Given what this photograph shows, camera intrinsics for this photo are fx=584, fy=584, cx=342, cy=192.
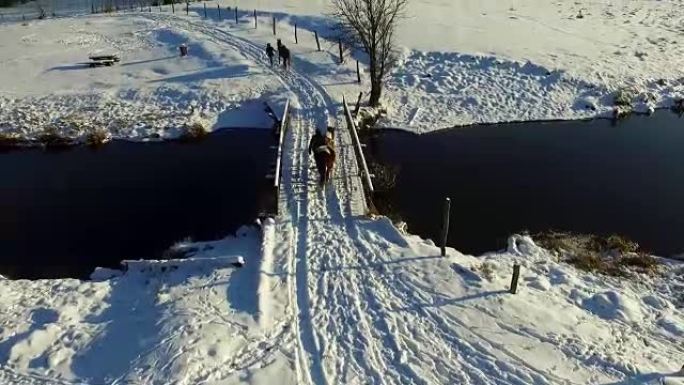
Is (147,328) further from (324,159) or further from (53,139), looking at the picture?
(53,139)

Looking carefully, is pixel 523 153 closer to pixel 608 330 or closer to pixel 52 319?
pixel 608 330

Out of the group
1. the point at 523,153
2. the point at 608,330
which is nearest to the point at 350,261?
the point at 608,330

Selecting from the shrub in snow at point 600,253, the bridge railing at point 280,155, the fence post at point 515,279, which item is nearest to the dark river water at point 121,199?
the bridge railing at point 280,155

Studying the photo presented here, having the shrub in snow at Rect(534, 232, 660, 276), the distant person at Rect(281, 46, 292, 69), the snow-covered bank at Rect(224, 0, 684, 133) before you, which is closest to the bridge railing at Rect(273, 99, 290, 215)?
the snow-covered bank at Rect(224, 0, 684, 133)

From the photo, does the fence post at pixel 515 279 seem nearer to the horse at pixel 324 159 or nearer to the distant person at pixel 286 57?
the horse at pixel 324 159

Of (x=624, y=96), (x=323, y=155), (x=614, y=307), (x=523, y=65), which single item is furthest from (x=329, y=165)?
(x=624, y=96)
